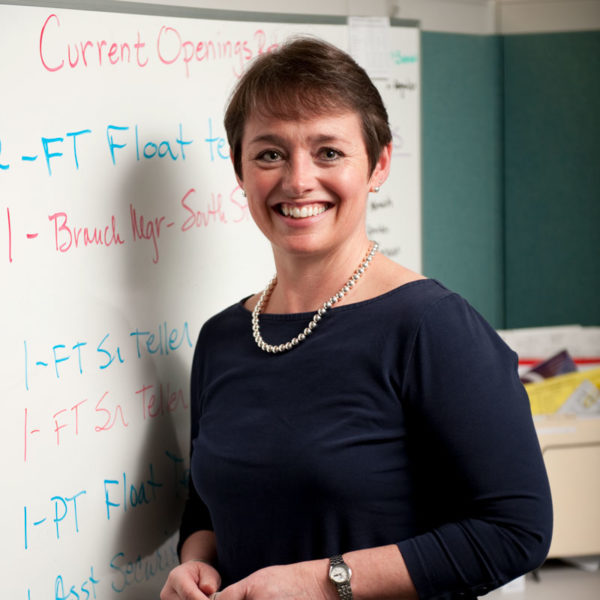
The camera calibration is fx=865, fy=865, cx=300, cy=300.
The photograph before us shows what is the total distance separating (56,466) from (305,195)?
509 millimetres

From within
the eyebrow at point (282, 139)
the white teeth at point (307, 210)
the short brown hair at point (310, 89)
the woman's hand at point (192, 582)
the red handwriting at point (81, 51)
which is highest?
the red handwriting at point (81, 51)

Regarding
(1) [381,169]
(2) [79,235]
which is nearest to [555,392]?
(1) [381,169]

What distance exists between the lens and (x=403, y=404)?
1062mm

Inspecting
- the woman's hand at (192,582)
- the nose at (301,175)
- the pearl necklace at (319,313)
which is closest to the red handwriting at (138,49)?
the nose at (301,175)

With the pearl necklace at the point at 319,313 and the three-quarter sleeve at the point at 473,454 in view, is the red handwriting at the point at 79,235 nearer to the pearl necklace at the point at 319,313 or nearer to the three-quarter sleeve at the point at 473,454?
the pearl necklace at the point at 319,313

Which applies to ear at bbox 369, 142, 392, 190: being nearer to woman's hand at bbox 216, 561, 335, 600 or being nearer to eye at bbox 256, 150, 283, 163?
eye at bbox 256, 150, 283, 163

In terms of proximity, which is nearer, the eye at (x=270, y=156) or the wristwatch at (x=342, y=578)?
the wristwatch at (x=342, y=578)

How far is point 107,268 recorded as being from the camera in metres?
1.26

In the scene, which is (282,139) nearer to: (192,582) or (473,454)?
(473,454)

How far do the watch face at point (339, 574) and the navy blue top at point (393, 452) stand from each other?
0.04m

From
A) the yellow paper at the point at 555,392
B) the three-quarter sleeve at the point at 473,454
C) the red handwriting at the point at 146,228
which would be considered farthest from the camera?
the yellow paper at the point at 555,392

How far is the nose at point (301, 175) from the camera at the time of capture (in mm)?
1127

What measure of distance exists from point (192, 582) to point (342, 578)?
0.86ft

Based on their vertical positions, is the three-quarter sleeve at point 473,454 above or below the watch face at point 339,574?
Answer: above
